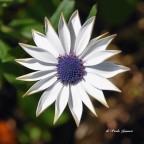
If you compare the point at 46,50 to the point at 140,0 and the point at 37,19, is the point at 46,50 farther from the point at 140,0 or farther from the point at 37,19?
the point at 140,0

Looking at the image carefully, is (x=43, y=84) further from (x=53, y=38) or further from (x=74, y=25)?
(x=74, y=25)

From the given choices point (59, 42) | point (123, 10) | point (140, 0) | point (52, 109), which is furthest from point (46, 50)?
point (140, 0)

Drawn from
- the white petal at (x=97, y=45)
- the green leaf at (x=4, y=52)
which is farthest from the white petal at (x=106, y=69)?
the green leaf at (x=4, y=52)

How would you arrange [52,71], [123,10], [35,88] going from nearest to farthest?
[35,88], [52,71], [123,10]

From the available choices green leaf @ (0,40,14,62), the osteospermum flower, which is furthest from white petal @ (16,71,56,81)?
green leaf @ (0,40,14,62)

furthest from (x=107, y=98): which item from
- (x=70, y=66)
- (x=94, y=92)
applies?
(x=94, y=92)

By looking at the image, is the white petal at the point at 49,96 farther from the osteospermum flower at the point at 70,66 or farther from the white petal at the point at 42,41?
the white petal at the point at 42,41

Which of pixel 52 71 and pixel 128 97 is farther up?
pixel 52 71
